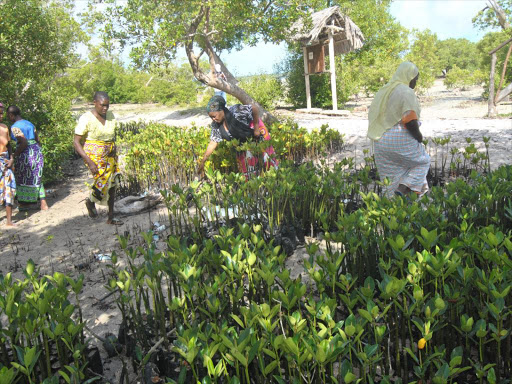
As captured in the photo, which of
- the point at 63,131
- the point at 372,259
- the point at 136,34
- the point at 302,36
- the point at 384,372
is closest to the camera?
the point at 384,372

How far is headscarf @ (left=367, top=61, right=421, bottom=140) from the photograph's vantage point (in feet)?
13.0

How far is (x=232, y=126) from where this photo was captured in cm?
529

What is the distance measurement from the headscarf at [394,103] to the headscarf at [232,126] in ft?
5.50

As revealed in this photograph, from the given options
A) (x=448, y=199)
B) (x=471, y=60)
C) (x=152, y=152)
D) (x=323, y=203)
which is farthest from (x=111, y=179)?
(x=471, y=60)

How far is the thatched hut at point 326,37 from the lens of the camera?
1596cm

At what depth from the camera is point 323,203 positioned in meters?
4.09

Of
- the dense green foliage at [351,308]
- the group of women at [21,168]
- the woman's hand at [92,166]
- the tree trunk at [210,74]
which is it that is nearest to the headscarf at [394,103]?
the dense green foliage at [351,308]

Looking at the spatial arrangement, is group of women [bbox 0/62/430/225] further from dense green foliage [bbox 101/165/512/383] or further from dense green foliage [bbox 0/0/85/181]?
dense green foliage [bbox 0/0/85/181]

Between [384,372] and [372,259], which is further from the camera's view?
→ [372,259]

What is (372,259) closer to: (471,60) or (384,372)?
(384,372)

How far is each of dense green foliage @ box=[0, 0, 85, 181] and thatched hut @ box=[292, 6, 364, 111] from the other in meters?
10.0

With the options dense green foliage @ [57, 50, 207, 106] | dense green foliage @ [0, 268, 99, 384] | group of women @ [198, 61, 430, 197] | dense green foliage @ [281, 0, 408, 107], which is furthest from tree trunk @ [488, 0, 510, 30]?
dense green foliage @ [0, 268, 99, 384]

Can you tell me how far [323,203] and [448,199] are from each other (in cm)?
131

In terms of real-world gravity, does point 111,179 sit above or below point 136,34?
below
